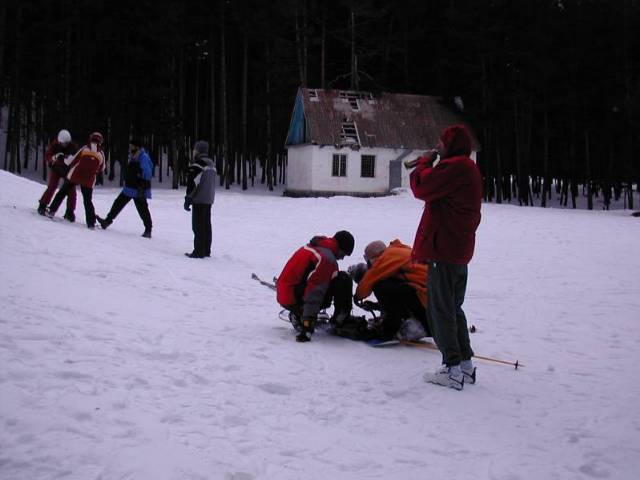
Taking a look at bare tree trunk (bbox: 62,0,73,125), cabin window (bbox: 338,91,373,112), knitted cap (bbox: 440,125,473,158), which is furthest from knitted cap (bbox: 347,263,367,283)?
cabin window (bbox: 338,91,373,112)

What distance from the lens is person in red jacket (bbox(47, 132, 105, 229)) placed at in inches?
426

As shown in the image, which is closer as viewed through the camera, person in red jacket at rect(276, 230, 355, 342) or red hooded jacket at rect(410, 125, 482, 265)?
red hooded jacket at rect(410, 125, 482, 265)

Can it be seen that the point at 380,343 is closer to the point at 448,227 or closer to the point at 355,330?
the point at 355,330

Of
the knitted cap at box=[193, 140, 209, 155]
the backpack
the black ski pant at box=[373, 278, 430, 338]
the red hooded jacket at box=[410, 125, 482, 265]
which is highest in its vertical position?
the knitted cap at box=[193, 140, 209, 155]

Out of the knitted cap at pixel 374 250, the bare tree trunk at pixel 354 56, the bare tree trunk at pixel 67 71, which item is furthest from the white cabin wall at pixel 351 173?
the knitted cap at pixel 374 250

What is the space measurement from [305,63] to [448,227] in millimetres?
32453

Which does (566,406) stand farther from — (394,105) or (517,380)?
(394,105)

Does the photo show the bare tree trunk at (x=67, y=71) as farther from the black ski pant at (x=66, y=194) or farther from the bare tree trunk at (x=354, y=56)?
the black ski pant at (x=66, y=194)

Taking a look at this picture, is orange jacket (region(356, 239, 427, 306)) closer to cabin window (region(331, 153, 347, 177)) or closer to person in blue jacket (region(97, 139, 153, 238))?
person in blue jacket (region(97, 139, 153, 238))

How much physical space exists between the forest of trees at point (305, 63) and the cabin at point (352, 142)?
193 cm

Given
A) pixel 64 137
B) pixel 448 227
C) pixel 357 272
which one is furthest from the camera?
pixel 64 137

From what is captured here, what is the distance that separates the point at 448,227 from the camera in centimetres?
472

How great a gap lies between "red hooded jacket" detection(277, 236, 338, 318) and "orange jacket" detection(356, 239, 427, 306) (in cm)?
38

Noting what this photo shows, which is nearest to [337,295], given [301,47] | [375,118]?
[375,118]
